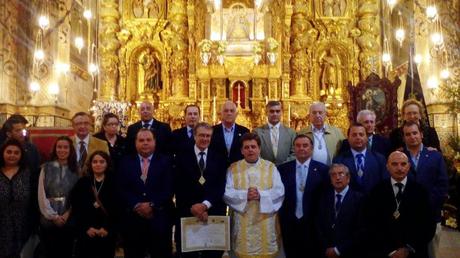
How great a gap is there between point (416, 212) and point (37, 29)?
1158 cm

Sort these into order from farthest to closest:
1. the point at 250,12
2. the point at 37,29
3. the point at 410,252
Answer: the point at 250,12
the point at 37,29
the point at 410,252

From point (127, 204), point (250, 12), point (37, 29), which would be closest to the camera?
point (127, 204)

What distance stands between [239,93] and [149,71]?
3.27 metres

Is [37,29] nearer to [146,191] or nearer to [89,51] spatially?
[89,51]

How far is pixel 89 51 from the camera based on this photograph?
16.5 meters

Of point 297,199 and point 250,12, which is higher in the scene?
point 250,12

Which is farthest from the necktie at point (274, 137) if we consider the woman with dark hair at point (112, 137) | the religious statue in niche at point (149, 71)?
the religious statue in niche at point (149, 71)

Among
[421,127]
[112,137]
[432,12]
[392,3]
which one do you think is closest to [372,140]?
[421,127]

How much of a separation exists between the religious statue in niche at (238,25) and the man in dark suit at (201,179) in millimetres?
10967

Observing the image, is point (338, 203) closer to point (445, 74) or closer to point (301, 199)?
point (301, 199)

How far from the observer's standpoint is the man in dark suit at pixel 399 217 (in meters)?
4.05

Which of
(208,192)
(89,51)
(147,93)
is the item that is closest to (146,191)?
(208,192)

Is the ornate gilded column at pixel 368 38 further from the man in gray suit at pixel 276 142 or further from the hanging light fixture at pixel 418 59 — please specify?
the man in gray suit at pixel 276 142

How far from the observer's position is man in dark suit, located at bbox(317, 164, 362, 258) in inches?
168
